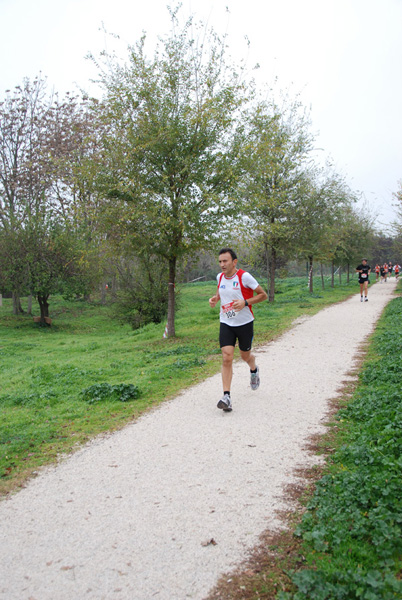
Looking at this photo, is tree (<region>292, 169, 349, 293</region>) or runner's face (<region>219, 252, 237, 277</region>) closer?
runner's face (<region>219, 252, 237, 277</region>)

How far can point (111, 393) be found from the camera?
7613mm

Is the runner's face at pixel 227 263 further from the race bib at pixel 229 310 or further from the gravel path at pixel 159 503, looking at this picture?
the gravel path at pixel 159 503

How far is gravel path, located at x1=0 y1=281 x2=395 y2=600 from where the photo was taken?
3006 millimetres

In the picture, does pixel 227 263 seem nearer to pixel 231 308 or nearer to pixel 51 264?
pixel 231 308

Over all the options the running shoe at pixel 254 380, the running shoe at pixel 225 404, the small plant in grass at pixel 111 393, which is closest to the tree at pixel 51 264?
the small plant in grass at pixel 111 393

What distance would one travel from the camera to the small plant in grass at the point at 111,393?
7480 millimetres

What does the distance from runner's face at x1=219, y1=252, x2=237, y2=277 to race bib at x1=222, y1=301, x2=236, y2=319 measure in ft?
1.33

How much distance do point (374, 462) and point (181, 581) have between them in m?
2.02

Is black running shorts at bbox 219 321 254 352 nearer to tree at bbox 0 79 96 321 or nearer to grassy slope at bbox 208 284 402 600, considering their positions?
grassy slope at bbox 208 284 402 600

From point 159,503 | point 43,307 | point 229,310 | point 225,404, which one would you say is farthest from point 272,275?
point 159,503

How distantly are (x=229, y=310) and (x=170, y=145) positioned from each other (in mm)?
7974

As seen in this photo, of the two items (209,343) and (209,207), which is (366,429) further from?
(209,207)

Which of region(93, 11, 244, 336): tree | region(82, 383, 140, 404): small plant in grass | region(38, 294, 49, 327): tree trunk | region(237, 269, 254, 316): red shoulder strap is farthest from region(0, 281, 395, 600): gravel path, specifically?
region(38, 294, 49, 327): tree trunk

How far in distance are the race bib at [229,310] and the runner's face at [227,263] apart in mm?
406
